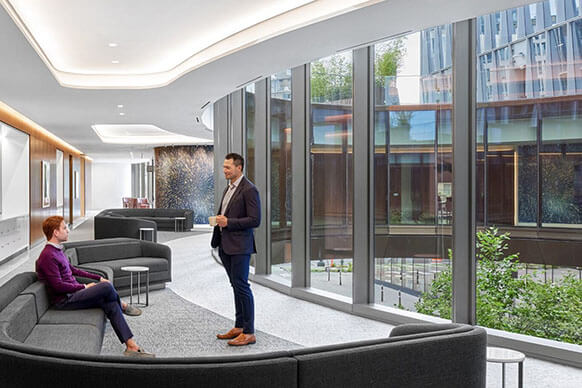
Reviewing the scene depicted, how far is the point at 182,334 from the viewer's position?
5.54 m

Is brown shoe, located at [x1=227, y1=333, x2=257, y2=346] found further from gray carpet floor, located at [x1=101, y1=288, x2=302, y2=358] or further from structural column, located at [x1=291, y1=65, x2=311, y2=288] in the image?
structural column, located at [x1=291, y1=65, x2=311, y2=288]

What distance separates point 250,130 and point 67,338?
5.92m

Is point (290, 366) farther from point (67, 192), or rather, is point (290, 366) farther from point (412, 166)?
point (67, 192)

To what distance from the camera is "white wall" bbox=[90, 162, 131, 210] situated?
38.7 meters

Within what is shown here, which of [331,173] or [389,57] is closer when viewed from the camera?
[389,57]

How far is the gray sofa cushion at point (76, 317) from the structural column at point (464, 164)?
10.8 ft

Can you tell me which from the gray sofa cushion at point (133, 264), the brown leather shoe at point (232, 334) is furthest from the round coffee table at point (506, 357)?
the gray sofa cushion at point (133, 264)

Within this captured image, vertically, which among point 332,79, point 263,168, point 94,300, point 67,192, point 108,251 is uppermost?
point 332,79

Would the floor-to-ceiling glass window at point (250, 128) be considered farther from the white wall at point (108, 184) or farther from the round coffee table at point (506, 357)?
the white wall at point (108, 184)

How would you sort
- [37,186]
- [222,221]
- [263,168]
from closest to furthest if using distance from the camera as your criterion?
[222,221] < [263,168] < [37,186]

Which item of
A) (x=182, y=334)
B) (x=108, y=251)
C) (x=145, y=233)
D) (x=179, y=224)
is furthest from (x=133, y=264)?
(x=179, y=224)

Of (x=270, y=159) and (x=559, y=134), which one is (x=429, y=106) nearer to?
(x=559, y=134)

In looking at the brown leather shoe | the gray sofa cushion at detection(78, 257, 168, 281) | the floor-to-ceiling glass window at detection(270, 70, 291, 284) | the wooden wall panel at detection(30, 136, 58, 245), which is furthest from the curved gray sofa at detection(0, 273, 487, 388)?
the wooden wall panel at detection(30, 136, 58, 245)

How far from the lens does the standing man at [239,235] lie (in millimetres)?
4961
